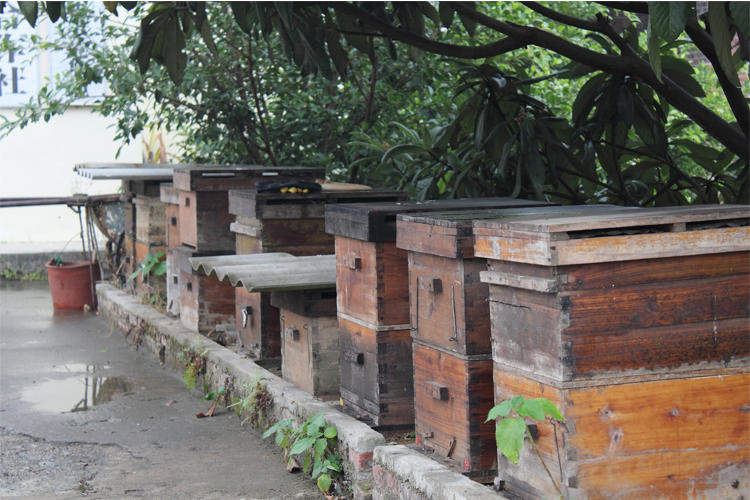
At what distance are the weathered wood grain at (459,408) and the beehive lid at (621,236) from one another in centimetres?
57

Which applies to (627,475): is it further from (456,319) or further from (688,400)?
(456,319)

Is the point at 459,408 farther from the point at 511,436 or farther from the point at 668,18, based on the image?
the point at 668,18

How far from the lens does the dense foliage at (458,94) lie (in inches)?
194

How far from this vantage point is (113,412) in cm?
638

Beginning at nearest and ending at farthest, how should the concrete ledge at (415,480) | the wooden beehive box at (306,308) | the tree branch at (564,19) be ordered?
the concrete ledge at (415,480) → the tree branch at (564,19) → the wooden beehive box at (306,308)

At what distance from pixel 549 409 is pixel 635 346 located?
0.37 meters

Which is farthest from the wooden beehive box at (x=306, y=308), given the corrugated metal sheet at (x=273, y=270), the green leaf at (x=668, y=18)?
the green leaf at (x=668, y=18)

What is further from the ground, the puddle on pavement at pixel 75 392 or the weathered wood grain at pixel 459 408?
the weathered wood grain at pixel 459 408

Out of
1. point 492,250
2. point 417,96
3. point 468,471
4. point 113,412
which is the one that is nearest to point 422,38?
point 492,250

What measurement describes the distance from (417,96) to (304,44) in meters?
4.33

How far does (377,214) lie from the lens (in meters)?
4.29

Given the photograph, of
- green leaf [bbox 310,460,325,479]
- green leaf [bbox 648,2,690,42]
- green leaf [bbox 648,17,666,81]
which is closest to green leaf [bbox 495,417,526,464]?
green leaf [bbox 648,17,666,81]

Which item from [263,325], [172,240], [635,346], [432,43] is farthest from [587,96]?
[172,240]

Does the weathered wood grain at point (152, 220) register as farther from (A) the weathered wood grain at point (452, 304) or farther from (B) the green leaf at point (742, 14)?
(B) the green leaf at point (742, 14)
